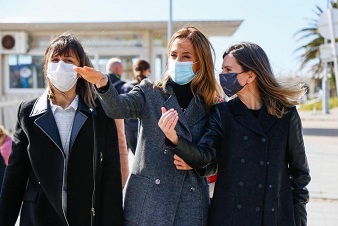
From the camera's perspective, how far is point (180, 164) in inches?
108

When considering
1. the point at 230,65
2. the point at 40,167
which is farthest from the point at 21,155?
the point at 230,65

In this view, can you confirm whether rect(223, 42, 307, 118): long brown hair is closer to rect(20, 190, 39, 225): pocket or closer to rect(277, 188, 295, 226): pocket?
rect(277, 188, 295, 226): pocket

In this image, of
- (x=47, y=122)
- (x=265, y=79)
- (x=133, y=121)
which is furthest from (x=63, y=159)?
(x=133, y=121)

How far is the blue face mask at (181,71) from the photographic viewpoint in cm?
293

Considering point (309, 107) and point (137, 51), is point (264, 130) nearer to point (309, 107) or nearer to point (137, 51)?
point (137, 51)

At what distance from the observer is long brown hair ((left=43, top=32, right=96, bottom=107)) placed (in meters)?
2.97

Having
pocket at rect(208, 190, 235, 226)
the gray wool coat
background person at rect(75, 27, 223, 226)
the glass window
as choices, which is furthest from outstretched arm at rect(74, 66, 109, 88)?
the glass window

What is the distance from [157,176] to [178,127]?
0.30m

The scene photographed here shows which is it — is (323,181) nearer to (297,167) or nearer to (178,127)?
(297,167)

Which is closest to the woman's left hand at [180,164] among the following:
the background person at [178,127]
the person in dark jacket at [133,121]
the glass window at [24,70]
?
the background person at [178,127]

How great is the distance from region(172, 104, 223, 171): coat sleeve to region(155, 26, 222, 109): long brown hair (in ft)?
0.37

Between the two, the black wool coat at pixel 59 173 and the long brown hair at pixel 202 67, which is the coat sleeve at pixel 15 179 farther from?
the long brown hair at pixel 202 67

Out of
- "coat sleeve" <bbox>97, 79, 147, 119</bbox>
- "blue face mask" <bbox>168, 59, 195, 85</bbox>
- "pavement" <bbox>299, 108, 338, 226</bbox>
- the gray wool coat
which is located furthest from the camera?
"pavement" <bbox>299, 108, 338, 226</bbox>

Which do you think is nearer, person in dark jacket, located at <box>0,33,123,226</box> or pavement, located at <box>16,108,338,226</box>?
person in dark jacket, located at <box>0,33,123,226</box>
